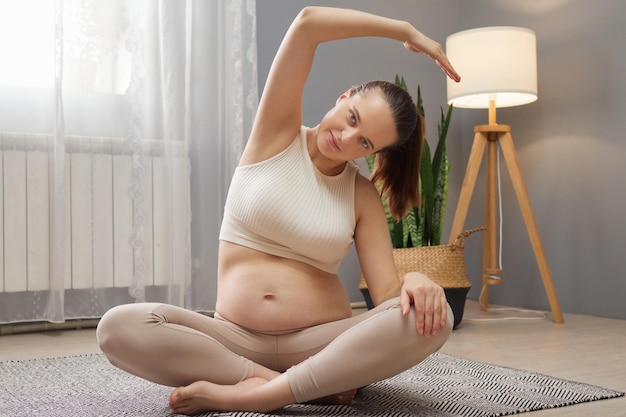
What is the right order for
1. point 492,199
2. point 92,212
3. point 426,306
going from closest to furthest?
point 426,306, point 92,212, point 492,199

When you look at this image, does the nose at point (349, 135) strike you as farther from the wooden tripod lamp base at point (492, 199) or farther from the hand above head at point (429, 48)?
the wooden tripod lamp base at point (492, 199)

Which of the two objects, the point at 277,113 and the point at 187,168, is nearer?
the point at 277,113

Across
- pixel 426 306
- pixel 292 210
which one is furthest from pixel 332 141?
pixel 426 306

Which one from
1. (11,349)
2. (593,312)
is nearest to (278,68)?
(11,349)

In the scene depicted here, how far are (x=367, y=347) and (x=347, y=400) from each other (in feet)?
0.58

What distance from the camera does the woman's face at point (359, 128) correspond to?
1.39m

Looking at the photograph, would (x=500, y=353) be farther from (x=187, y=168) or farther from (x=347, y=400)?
(x=187, y=168)

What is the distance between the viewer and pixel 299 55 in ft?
4.69

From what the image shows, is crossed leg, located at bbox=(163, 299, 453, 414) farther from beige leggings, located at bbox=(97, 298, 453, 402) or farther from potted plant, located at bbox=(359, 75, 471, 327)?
potted plant, located at bbox=(359, 75, 471, 327)

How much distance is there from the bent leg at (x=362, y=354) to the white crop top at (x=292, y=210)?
0.20 m

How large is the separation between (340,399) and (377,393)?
0.18 meters

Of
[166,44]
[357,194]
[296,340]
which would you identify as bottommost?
[296,340]

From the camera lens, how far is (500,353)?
7.27 feet

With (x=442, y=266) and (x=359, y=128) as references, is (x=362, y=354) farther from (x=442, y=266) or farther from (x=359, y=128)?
(x=442, y=266)
